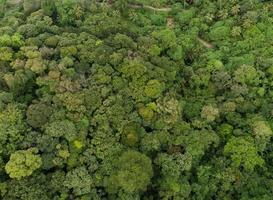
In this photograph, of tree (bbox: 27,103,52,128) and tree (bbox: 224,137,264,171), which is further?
tree (bbox: 224,137,264,171)

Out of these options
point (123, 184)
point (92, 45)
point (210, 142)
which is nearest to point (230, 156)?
point (210, 142)

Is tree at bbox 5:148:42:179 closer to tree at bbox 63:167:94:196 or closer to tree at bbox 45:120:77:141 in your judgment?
tree at bbox 45:120:77:141

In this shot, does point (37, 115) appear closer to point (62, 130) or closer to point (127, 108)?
point (62, 130)

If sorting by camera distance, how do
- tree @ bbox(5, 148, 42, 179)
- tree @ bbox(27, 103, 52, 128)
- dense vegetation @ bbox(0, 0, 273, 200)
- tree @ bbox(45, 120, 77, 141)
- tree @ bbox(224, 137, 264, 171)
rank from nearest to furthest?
tree @ bbox(5, 148, 42, 179) → dense vegetation @ bbox(0, 0, 273, 200) → tree @ bbox(45, 120, 77, 141) → tree @ bbox(27, 103, 52, 128) → tree @ bbox(224, 137, 264, 171)

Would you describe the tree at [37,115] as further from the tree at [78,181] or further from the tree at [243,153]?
the tree at [243,153]

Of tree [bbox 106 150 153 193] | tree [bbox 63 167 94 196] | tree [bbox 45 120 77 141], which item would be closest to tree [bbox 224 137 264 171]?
tree [bbox 106 150 153 193]

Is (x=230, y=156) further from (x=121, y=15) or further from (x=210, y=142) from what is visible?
(x=121, y=15)

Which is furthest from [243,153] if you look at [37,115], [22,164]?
[22,164]
